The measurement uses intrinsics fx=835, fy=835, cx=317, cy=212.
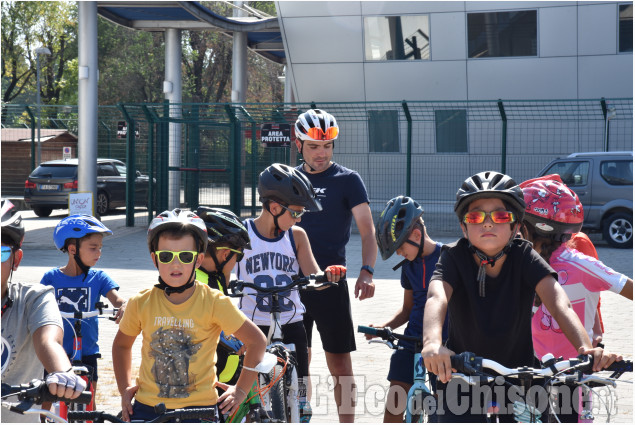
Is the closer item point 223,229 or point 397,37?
point 223,229

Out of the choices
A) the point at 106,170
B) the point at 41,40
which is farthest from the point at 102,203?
the point at 41,40

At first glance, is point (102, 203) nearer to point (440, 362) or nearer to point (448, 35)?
point (448, 35)

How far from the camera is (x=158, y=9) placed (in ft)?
74.2

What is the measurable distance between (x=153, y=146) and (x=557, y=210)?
17394 mm

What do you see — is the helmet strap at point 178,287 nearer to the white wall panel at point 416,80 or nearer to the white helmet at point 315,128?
the white helmet at point 315,128

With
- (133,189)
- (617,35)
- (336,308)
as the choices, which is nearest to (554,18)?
(617,35)

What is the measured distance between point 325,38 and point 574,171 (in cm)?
1145

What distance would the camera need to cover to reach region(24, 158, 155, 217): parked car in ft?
81.7

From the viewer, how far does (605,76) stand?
24125 millimetres

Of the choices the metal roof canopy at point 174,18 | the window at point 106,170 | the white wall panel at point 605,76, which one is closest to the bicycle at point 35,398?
the metal roof canopy at point 174,18

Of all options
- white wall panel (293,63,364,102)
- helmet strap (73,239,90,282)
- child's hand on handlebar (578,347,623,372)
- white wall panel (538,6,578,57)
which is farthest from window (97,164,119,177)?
child's hand on handlebar (578,347,623,372)

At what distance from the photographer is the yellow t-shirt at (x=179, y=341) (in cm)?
346

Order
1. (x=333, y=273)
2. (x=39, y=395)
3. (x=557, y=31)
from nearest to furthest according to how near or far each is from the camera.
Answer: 1. (x=39, y=395)
2. (x=333, y=273)
3. (x=557, y=31)

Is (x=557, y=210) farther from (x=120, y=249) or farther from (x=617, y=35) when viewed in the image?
(x=617, y=35)
